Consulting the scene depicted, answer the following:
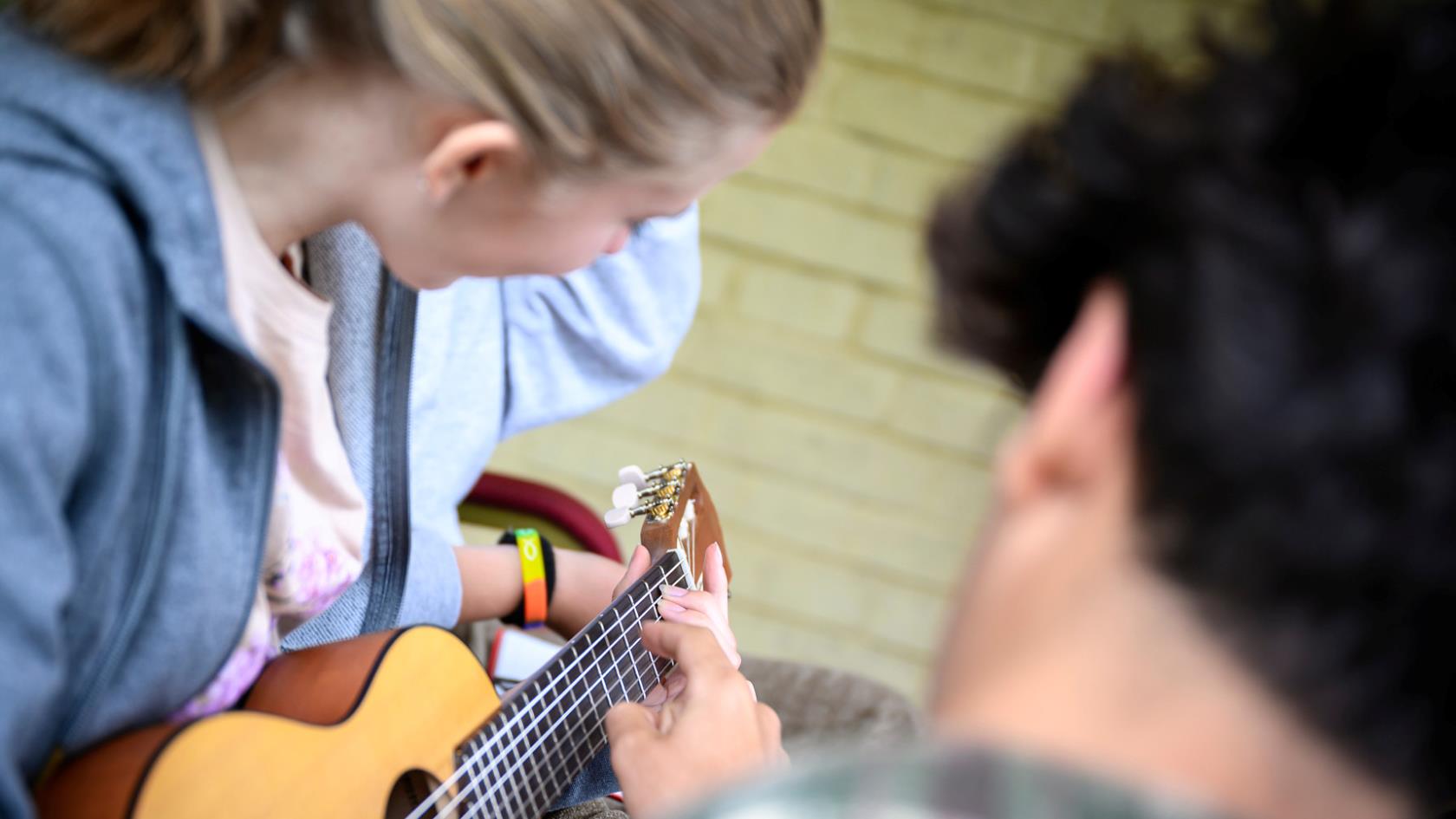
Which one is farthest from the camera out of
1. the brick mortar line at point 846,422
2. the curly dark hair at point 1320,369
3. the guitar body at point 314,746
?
the brick mortar line at point 846,422

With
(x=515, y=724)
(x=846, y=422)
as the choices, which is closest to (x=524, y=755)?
(x=515, y=724)

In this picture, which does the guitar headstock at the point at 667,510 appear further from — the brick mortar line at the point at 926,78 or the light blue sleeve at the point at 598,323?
the brick mortar line at the point at 926,78

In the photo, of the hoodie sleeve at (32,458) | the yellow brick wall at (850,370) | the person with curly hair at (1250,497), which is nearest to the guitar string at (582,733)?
the hoodie sleeve at (32,458)

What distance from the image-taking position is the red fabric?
1.33 metres

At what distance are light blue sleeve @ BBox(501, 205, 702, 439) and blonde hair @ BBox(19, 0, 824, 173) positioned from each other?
542mm

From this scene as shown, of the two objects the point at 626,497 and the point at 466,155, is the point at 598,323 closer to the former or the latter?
the point at 626,497

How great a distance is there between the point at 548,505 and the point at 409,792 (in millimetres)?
493

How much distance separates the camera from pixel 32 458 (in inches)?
23.6

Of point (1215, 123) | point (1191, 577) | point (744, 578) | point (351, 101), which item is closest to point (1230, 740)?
point (1191, 577)

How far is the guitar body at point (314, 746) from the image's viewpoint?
2.38 ft

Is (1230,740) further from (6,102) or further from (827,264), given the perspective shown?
(827,264)

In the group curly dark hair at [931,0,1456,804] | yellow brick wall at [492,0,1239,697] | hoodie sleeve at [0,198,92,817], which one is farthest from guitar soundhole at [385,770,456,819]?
yellow brick wall at [492,0,1239,697]

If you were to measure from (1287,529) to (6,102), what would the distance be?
68 cm

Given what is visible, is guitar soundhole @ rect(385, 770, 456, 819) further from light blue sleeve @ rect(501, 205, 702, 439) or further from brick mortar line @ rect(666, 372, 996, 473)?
brick mortar line @ rect(666, 372, 996, 473)
